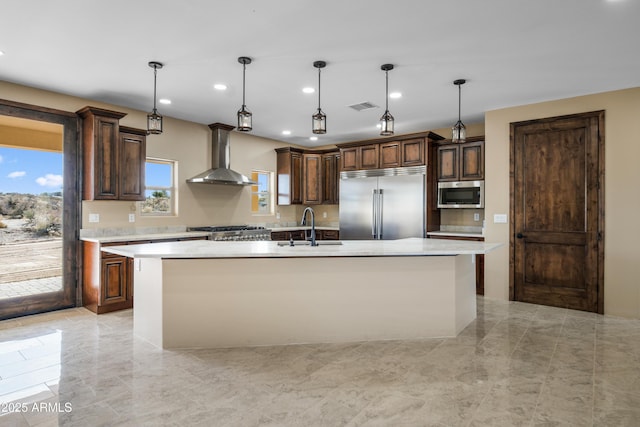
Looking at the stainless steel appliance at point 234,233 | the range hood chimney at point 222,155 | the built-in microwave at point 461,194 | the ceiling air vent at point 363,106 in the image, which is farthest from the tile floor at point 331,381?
the ceiling air vent at point 363,106

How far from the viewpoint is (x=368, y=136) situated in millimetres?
7039

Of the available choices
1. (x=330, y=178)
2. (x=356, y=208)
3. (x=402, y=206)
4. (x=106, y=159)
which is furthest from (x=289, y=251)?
(x=330, y=178)

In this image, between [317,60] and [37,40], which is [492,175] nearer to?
[317,60]

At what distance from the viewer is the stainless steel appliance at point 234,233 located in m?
5.44

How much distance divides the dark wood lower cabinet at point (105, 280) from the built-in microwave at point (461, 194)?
4185 millimetres

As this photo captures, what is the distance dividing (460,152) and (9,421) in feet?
18.3

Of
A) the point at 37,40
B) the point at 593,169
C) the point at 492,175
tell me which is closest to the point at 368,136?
the point at 492,175

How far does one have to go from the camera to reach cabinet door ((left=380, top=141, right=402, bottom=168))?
6.00 m

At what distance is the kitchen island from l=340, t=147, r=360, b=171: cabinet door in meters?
3.16

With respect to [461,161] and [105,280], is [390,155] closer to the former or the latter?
[461,161]

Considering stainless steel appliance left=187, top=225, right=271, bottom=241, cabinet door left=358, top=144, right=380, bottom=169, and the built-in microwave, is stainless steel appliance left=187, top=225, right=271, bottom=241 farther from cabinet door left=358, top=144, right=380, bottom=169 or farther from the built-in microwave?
the built-in microwave

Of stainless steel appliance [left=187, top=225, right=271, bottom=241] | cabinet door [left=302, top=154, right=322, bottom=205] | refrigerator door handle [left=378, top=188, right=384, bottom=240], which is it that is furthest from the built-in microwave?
stainless steel appliance [left=187, top=225, right=271, bottom=241]

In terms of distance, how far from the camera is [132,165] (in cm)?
490

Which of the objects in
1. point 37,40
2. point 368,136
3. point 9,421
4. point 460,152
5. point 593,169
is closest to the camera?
point 9,421
